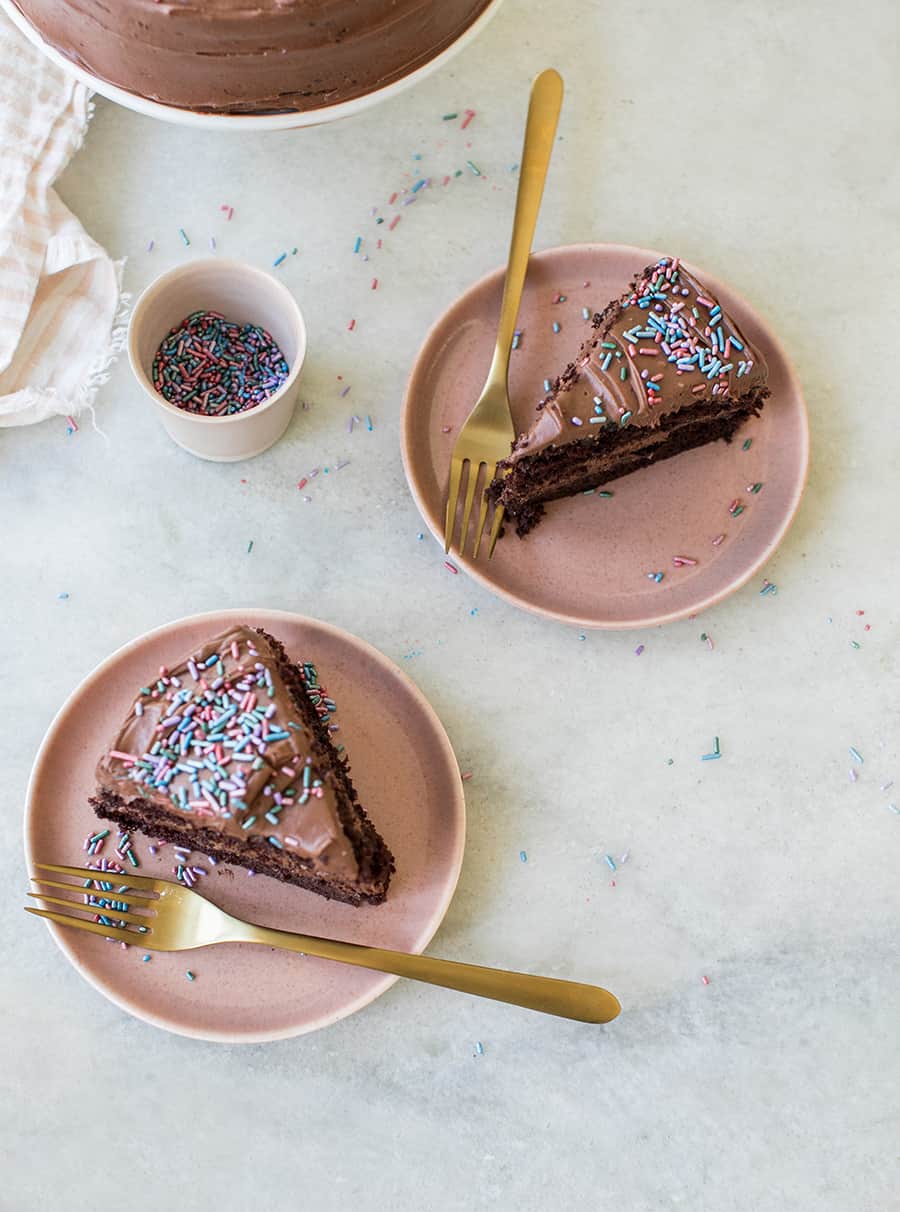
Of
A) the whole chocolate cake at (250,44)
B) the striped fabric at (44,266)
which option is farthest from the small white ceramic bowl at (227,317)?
the whole chocolate cake at (250,44)

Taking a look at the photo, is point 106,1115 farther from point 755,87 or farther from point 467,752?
point 755,87

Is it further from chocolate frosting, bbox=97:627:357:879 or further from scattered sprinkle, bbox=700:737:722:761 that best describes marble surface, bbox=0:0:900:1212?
chocolate frosting, bbox=97:627:357:879

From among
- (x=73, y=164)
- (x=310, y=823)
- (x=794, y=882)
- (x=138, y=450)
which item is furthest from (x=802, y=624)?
(x=73, y=164)

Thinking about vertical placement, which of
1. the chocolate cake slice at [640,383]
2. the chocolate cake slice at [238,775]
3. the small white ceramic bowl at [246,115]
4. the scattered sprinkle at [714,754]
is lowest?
the chocolate cake slice at [238,775]

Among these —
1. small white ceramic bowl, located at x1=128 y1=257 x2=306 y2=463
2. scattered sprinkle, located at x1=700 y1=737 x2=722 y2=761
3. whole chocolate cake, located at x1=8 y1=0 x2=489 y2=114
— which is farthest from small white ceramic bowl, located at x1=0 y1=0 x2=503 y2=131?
scattered sprinkle, located at x1=700 y1=737 x2=722 y2=761

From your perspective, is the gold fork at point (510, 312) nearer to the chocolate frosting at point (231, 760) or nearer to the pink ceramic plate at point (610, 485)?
the pink ceramic plate at point (610, 485)

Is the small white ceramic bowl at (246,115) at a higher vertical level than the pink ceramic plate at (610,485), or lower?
→ higher
